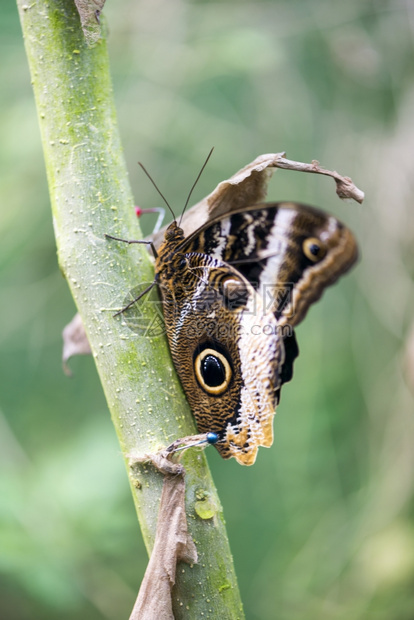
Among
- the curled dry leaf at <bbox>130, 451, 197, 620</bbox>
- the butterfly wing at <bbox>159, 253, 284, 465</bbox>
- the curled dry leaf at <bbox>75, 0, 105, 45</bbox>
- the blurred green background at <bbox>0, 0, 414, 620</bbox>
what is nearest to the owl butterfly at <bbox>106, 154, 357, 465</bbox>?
the butterfly wing at <bbox>159, 253, 284, 465</bbox>

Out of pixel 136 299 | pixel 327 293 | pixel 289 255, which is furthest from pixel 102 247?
pixel 327 293

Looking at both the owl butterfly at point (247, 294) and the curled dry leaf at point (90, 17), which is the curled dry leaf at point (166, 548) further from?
the curled dry leaf at point (90, 17)

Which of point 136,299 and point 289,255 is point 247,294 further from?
point 136,299

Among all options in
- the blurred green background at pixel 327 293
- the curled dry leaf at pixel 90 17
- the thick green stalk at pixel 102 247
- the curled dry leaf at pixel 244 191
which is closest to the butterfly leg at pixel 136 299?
the thick green stalk at pixel 102 247

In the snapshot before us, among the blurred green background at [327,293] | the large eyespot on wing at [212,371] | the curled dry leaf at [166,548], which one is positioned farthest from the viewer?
the blurred green background at [327,293]

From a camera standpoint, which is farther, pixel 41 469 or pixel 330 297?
pixel 330 297

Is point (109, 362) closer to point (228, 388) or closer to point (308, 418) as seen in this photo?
point (228, 388)

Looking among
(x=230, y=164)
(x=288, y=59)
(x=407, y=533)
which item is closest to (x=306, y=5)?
(x=288, y=59)
